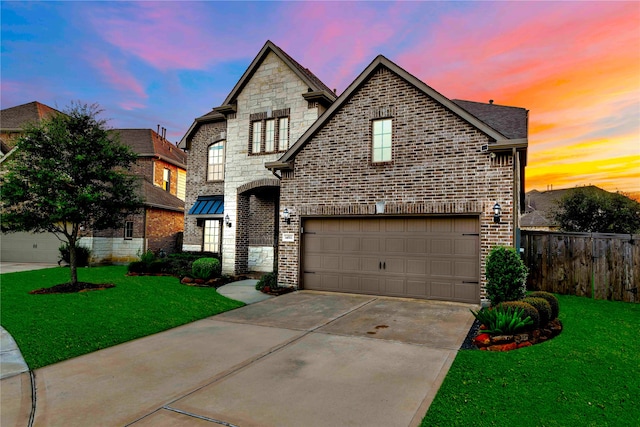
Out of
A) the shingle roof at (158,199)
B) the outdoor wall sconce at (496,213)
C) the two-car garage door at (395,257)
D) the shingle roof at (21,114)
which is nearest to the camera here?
the outdoor wall sconce at (496,213)

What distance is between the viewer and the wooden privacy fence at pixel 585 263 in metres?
10.2

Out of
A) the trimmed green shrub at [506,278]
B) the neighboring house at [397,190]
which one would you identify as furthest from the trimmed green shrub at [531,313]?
the neighboring house at [397,190]

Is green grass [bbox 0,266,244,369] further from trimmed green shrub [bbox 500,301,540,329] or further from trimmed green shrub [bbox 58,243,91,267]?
trimmed green shrub [bbox 500,301,540,329]

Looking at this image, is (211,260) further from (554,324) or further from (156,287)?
(554,324)

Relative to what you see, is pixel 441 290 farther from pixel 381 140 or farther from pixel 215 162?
pixel 215 162

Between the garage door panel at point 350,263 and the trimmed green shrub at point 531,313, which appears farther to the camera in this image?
the garage door panel at point 350,263

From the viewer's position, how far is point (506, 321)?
646 cm

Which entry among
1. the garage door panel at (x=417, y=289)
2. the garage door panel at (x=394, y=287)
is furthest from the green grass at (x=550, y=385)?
the garage door panel at (x=394, y=287)

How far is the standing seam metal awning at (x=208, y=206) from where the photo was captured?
1762 cm

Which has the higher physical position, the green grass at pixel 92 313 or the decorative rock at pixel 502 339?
the decorative rock at pixel 502 339

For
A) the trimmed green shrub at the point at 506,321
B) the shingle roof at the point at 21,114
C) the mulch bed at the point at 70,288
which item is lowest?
the mulch bed at the point at 70,288

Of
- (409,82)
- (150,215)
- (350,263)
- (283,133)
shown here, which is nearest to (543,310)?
(350,263)

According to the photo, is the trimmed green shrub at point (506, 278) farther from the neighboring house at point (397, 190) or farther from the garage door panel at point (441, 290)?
the garage door panel at point (441, 290)

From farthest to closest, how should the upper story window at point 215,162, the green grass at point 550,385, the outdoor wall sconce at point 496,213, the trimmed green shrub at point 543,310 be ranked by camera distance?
1. the upper story window at point 215,162
2. the outdoor wall sconce at point 496,213
3. the trimmed green shrub at point 543,310
4. the green grass at point 550,385
